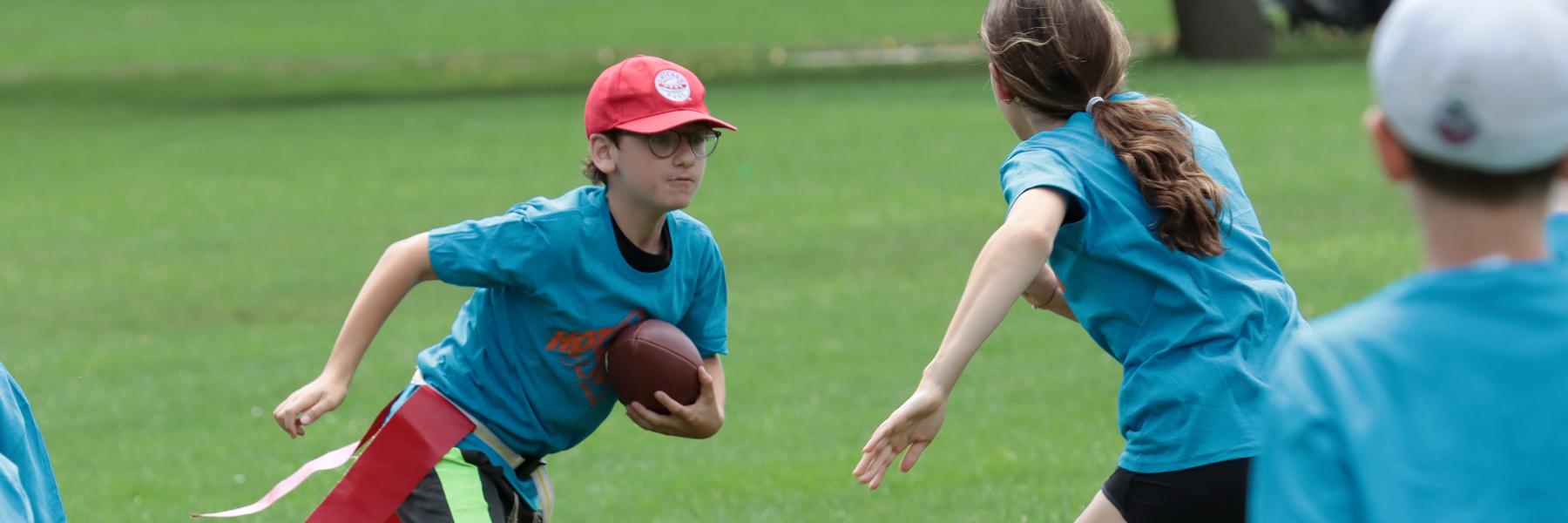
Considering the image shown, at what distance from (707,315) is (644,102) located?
2.04 feet

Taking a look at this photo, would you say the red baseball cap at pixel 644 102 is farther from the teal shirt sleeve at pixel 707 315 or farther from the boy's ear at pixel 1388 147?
the boy's ear at pixel 1388 147

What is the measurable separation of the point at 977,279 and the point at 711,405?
157 centimetres

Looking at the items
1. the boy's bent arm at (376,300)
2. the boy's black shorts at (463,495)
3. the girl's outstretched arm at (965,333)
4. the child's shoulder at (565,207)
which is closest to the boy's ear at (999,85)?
the girl's outstretched arm at (965,333)

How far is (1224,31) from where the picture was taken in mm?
27625

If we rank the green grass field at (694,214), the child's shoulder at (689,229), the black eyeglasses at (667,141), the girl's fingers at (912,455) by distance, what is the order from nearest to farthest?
the girl's fingers at (912,455)
the black eyeglasses at (667,141)
the child's shoulder at (689,229)
the green grass field at (694,214)

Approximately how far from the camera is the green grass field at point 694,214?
746 centimetres

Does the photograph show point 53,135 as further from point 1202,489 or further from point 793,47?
point 1202,489

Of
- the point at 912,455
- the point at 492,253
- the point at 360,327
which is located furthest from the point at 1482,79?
the point at 360,327

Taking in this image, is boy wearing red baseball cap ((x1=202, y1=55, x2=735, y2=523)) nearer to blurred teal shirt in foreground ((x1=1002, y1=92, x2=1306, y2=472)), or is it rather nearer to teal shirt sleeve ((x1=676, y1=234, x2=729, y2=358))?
teal shirt sleeve ((x1=676, y1=234, x2=729, y2=358))

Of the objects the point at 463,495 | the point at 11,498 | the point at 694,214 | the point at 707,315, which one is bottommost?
the point at 694,214

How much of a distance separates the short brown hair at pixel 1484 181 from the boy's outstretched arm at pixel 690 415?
2.86m

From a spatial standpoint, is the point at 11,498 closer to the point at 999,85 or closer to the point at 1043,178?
the point at 1043,178

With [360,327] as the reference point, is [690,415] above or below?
below

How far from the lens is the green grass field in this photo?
24.5 feet
